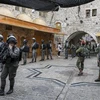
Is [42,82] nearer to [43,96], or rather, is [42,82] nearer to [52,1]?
[43,96]

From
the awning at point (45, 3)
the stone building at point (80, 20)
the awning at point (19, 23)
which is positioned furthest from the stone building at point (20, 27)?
the awning at point (45, 3)

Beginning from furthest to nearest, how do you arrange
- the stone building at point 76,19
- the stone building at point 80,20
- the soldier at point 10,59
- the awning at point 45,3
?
the stone building at point 80,20
the stone building at point 76,19
the soldier at point 10,59
the awning at point 45,3

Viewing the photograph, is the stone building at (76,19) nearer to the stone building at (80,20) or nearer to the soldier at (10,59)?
the stone building at (80,20)

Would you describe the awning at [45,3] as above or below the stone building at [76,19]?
below

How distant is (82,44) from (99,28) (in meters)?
21.1

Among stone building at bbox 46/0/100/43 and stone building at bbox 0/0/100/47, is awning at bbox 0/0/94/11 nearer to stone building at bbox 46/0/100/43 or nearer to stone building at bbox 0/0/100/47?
stone building at bbox 0/0/100/47

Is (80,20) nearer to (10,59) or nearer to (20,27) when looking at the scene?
(20,27)

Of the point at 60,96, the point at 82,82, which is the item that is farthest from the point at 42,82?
the point at 60,96

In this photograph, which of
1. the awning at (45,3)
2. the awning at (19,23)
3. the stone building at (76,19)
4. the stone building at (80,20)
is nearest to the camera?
the awning at (45,3)

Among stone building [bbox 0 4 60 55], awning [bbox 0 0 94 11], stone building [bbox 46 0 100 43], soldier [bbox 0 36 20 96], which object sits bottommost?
soldier [bbox 0 36 20 96]

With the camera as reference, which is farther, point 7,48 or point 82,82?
point 82,82

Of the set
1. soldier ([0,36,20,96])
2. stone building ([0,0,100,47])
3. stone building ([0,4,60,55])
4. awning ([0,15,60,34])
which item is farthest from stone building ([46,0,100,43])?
soldier ([0,36,20,96])

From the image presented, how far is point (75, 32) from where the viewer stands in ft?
109

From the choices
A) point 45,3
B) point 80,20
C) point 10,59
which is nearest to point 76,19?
point 80,20
